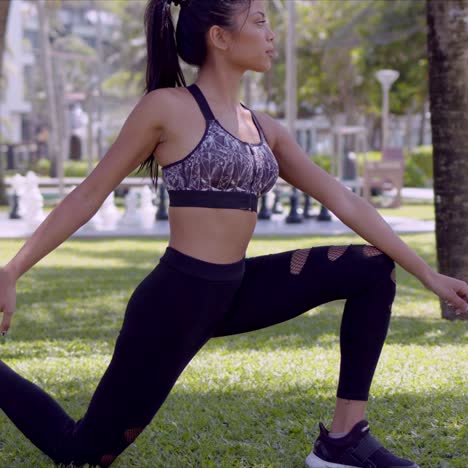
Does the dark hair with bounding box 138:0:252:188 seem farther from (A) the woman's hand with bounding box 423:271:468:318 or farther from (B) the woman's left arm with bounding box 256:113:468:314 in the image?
(A) the woman's hand with bounding box 423:271:468:318

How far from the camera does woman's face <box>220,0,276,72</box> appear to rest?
11.2ft

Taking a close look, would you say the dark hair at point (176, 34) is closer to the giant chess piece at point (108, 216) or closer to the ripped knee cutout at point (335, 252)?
the ripped knee cutout at point (335, 252)

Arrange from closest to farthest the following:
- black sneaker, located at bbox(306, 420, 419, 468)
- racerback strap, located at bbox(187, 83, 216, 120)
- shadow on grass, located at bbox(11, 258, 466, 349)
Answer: racerback strap, located at bbox(187, 83, 216, 120)
black sneaker, located at bbox(306, 420, 419, 468)
shadow on grass, located at bbox(11, 258, 466, 349)

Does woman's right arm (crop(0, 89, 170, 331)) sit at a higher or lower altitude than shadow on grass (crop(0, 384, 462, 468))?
higher

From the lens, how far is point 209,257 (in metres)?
3.32

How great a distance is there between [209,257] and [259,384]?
6.98ft

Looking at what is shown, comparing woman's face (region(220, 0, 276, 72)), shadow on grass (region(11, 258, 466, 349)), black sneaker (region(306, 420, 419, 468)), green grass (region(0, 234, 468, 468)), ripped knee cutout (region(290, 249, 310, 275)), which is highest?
woman's face (region(220, 0, 276, 72))

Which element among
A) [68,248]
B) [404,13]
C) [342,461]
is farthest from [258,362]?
[404,13]

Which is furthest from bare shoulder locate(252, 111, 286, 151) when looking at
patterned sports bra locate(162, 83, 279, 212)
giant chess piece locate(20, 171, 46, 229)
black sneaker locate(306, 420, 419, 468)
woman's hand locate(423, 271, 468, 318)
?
giant chess piece locate(20, 171, 46, 229)

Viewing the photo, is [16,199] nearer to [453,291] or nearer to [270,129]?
[270,129]

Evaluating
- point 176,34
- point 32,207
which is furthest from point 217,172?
point 32,207

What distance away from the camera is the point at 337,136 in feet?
89.6

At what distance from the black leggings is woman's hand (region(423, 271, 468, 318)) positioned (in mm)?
156

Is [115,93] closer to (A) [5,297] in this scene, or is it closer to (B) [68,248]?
(B) [68,248]
